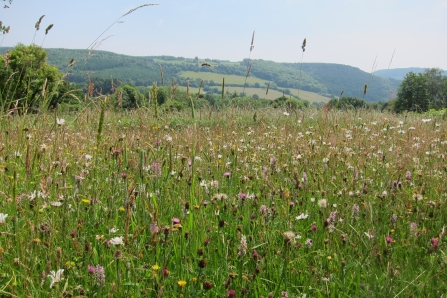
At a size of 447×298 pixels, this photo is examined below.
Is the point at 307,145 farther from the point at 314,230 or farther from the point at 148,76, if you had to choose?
the point at 148,76

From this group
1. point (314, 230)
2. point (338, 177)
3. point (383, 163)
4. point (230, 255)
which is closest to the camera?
point (230, 255)

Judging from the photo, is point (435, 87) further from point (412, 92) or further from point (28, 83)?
point (28, 83)

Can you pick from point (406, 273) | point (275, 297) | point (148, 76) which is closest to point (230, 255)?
point (275, 297)

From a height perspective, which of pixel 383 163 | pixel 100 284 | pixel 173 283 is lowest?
pixel 173 283

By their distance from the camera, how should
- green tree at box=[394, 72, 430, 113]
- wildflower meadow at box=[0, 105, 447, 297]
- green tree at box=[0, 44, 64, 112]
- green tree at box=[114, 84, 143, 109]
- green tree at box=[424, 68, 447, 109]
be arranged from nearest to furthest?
wildflower meadow at box=[0, 105, 447, 297], green tree at box=[0, 44, 64, 112], green tree at box=[114, 84, 143, 109], green tree at box=[394, 72, 430, 113], green tree at box=[424, 68, 447, 109]

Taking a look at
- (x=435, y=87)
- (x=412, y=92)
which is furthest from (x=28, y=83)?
(x=435, y=87)

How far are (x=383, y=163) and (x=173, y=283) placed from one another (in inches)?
100

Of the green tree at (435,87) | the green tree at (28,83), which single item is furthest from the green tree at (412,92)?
the green tree at (28,83)

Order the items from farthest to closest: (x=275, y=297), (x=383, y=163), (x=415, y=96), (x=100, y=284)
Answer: (x=415, y=96) < (x=383, y=163) < (x=275, y=297) < (x=100, y=284)

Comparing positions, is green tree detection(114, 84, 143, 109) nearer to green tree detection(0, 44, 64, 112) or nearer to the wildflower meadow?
green tree detection(0, 44, 64, 112)

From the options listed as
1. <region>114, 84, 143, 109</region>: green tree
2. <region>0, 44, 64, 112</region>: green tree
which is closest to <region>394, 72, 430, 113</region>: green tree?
<region>114, 84, 143, 109</region>: green tree

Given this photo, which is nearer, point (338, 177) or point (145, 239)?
point (145, 239)

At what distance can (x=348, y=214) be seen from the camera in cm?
217

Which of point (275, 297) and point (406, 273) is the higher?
point (406, 273)
